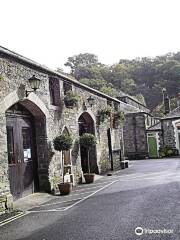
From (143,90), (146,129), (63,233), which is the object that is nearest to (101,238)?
(63,233)

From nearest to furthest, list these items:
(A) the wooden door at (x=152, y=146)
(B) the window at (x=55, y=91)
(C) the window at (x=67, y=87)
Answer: (B) the window at (x=55, y=91) < (C) the window at (x=67, y=87) < (A) the wooden door at (x=152, y=146)

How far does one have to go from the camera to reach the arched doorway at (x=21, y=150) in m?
9.98

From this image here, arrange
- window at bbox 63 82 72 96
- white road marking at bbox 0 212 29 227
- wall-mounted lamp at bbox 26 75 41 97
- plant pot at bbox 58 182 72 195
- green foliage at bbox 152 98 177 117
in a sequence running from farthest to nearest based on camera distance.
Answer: green foliage at bbox 152 98 177 117, window at bbox 63 82 72 96, plant pot at bbox 58 182 72 195, wall-mounted lamp at bbox 26 75 41 97, white road marking at bbox 0 212 29 227

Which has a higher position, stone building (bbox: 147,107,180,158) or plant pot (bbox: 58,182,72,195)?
stone building (bbox: 147,107,180,158)

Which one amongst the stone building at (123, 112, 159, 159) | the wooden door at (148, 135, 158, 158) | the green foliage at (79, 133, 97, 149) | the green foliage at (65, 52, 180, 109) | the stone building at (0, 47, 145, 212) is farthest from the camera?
the green foliage at (65, 52, 180, 109)

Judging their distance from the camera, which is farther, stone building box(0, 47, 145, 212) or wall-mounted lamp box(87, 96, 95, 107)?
wall-mounted lamp box(87, 96, 95, 107)

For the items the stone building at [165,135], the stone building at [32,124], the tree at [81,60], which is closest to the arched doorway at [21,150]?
the stone building at [32,124]

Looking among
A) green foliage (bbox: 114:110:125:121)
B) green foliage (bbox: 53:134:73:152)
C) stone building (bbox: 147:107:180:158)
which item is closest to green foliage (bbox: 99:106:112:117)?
green foliage (bbox: 114:110:125:121)

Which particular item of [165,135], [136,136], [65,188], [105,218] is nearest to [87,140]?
[65,188]

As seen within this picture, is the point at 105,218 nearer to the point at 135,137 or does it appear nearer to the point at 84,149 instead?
the point at 84,149

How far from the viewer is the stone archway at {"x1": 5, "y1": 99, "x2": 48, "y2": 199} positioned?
1003cm

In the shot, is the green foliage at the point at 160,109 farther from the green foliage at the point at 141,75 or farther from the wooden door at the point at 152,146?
the wooden door at the point at 152,146

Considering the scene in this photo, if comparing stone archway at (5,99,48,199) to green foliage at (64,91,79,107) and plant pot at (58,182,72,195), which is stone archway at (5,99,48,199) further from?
green foliage at (64,91,79,107)

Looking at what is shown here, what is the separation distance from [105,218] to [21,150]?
4724mm
